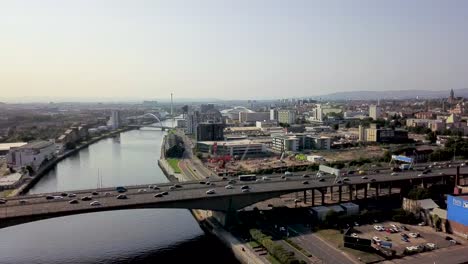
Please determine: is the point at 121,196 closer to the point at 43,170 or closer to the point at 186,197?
the point at 186,197

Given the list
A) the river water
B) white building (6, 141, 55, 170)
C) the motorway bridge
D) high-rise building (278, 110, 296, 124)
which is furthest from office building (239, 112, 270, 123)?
the river water

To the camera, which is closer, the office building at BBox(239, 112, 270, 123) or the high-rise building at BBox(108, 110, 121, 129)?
the high-rise building at BBox(108, 110, 121, 129)

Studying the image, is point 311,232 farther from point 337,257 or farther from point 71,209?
point 71,209

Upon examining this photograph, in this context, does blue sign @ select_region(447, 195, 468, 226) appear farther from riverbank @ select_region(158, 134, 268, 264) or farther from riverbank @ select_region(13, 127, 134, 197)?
riverbank @ select_region(13, 127, 134, 197)

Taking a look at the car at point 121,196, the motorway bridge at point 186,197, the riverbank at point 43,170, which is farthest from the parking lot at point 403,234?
the riverbank at point 43,170

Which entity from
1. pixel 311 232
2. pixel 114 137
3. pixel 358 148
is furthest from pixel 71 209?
pixel 114 137

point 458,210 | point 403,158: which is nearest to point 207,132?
point 403,158

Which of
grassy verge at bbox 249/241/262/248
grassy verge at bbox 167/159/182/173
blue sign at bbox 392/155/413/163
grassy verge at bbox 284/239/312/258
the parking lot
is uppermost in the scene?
blue sign at bbox 392/155/413/163
